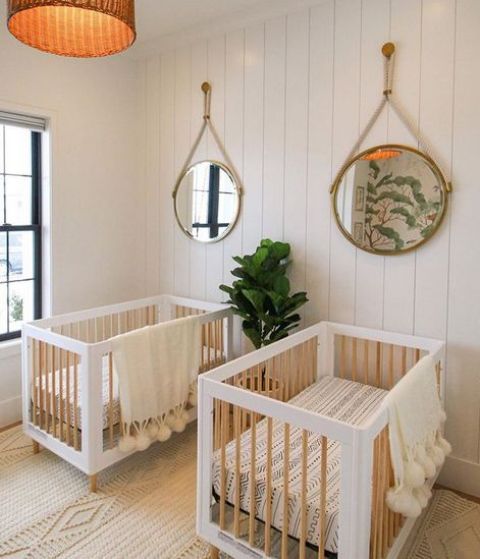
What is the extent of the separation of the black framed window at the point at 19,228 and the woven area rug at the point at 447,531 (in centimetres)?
250

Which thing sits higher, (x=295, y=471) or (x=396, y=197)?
(x=396, y=197)

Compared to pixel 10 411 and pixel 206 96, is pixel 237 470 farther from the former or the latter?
pixel 206 96

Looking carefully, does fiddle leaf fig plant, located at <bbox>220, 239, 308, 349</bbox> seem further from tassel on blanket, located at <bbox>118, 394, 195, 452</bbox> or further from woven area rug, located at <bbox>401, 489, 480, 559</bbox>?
woven area rug, located at <bbox>401, 489, 480, 559</bbox>

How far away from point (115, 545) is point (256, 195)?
194 centimetres

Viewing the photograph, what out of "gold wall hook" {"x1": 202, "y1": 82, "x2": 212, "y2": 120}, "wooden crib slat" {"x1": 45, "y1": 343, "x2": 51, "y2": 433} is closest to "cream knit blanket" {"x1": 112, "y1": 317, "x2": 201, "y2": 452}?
"wooden crib slat" {"x1": 45, "y1": 343, "x2": 51, "y2": 433}

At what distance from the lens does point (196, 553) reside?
5.93ft

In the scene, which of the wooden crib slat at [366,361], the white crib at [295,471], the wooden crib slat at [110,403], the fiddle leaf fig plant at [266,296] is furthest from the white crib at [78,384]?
the wooden crib slat at [366,361]

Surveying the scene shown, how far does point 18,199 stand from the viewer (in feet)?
9.46

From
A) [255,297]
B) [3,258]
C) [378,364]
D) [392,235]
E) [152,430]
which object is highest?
[392,235]

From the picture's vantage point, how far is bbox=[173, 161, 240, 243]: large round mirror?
2895 mm

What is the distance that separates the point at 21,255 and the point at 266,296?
1631mm

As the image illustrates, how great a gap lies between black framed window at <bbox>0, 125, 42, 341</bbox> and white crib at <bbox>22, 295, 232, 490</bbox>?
364mm

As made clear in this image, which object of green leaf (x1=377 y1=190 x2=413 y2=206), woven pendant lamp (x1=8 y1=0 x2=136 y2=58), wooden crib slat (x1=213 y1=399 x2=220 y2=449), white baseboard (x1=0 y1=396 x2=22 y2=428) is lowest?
white baseboard (x1=0 y1=396 x2=22 y2=428)

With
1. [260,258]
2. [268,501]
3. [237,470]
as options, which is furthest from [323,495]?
[260,258]
